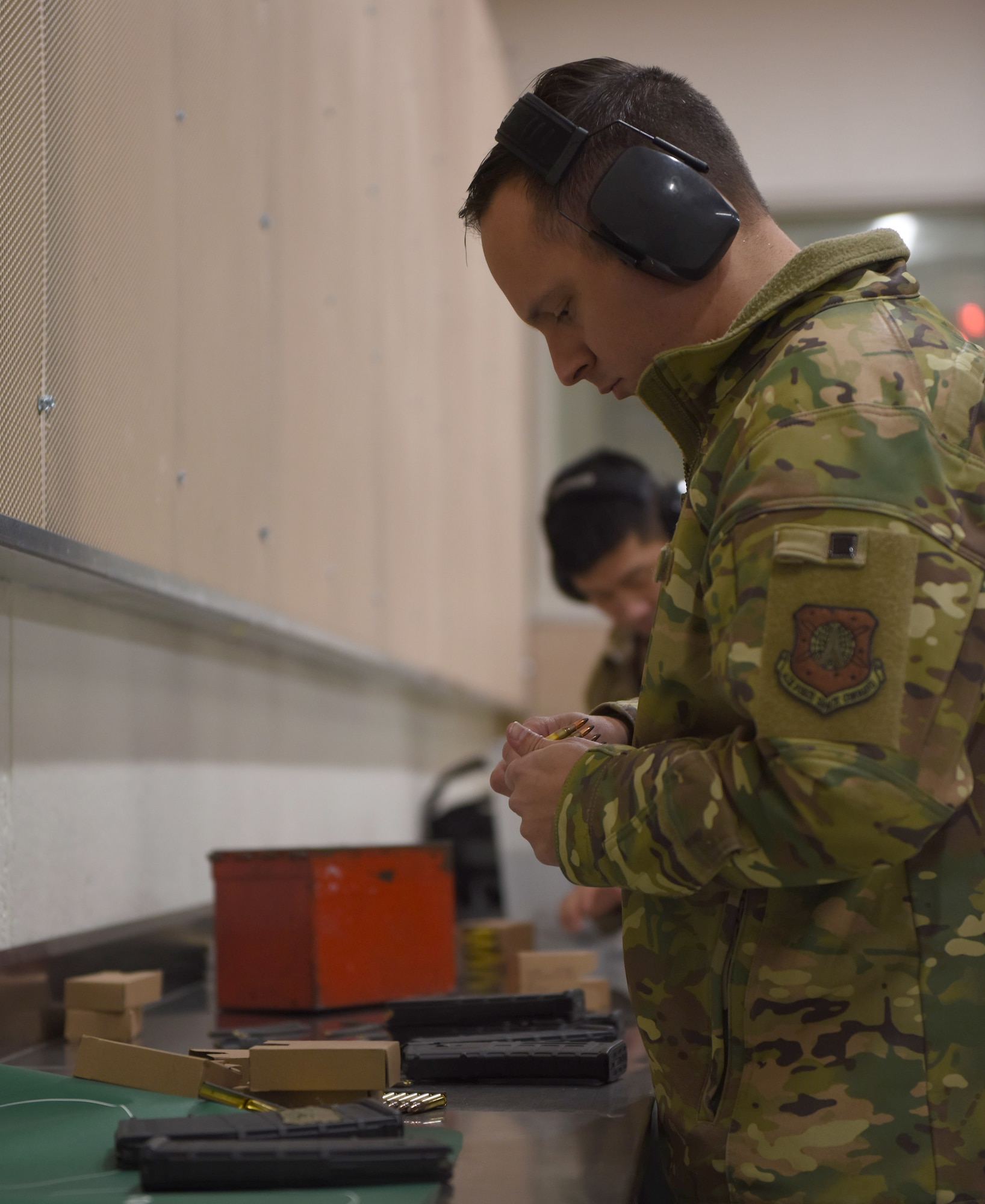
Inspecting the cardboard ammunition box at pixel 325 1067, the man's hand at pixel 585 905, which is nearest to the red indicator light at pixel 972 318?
the man's hand at pixel 585 905

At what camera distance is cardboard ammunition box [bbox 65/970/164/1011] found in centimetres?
116

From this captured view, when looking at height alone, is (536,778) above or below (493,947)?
above

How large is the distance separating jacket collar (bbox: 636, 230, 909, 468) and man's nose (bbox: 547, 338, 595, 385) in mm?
54

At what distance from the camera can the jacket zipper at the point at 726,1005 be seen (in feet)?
2.41

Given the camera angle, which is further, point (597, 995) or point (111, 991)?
point (597, 995)

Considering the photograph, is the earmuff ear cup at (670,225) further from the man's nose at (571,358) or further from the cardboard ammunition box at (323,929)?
the cardboard ammunition box at (323,929)

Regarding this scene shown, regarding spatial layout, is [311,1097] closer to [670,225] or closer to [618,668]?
[670,225]

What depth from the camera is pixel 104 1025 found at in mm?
1170

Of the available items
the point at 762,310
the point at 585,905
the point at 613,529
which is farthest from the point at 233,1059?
the point at 613,529

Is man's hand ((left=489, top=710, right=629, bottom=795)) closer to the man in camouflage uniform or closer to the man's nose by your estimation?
the man in camouflage uniform

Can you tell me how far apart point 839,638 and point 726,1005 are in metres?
0.25

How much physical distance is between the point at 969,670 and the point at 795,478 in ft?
0.48

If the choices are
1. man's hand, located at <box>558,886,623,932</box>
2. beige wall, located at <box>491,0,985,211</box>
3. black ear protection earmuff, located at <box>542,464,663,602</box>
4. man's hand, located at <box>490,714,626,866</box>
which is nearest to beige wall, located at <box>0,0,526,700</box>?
black ear protection earmuff, located at <box>542,464,663,602</box>

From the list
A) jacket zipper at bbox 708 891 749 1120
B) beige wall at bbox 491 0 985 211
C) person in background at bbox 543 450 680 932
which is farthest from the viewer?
beige wall at bbox 491 0 985 211
